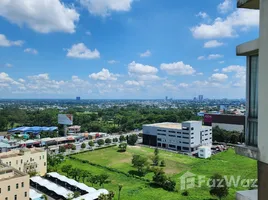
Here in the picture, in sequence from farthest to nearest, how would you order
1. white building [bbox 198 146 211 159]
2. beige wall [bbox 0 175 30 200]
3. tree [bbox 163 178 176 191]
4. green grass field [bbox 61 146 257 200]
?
white building [bbox 198 146 211 159] → tree [bbox 163 178 176 191] → green grass field [bbox 61 146 257 200] → beige wall [bbox 0 175 30 200]

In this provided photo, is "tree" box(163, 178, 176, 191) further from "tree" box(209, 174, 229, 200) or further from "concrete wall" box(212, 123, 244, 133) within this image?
"concrete wall" box(212, 123, 244, 133)

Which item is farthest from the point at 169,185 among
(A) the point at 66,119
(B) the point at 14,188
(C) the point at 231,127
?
(C) the point at 231,127

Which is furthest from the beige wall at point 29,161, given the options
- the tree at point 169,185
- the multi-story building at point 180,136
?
the multi-story building at point 180,136

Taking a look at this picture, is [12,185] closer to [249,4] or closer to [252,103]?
[252,103]

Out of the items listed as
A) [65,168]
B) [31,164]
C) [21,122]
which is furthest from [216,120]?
[21,122]

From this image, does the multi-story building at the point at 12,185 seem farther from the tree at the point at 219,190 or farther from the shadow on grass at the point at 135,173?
the tree at the point at 219,190

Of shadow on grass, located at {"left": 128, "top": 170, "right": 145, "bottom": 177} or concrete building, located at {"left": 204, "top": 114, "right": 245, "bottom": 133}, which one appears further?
concrete building, located at {"left": 204, "top": 114, "right": 245, "bottom": 133}

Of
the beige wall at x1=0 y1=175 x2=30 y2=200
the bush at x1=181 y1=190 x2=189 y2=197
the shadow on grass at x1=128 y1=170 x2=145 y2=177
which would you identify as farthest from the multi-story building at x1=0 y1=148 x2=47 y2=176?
the bush at x1=181 y1=190 x2=189 y2=197

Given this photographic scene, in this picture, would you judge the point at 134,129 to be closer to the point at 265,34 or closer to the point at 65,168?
the point at 65,168
